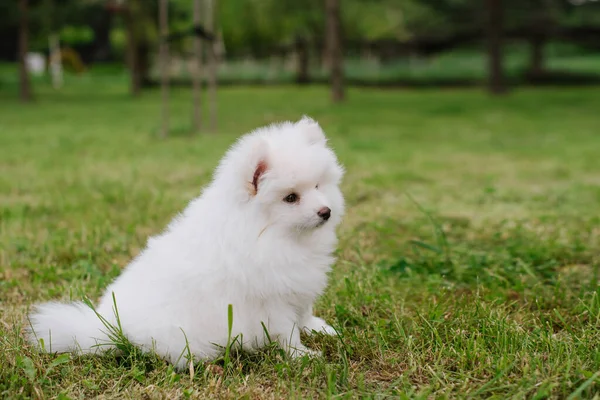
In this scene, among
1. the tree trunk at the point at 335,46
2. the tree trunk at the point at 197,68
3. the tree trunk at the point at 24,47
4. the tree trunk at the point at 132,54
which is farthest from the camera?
the tree trunk at the point at 132,54

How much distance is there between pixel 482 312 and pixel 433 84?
78.8 ft

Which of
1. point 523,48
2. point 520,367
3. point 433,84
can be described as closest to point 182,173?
point 520,367

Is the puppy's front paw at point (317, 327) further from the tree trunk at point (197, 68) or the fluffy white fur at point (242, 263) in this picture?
the tree trunk at point (197, 68)

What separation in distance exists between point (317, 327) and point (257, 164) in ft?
2.91

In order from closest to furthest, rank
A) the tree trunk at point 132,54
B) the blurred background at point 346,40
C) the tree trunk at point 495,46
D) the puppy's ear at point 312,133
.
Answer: the puppy's ear at point 312,133 < the tree trunk at point 495,46 < the tree trunk at point 132,54 < the blurred background at point 346,40

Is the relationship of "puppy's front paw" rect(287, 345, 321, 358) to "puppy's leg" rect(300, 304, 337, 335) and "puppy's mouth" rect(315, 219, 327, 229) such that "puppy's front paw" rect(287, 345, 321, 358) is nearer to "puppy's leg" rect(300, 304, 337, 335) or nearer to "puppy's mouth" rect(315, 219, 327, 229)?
"puppy's leg" rect(300, 304, 337, 335)

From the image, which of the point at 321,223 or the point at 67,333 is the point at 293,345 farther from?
the point at 67,333

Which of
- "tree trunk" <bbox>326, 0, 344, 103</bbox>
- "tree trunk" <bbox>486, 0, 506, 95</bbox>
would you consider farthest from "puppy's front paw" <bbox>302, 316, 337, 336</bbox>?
"tree trunk" <bbox>486, 0, 506, 95</bbox>

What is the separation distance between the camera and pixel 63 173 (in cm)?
678

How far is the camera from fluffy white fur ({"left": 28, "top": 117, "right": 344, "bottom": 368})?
2307mm

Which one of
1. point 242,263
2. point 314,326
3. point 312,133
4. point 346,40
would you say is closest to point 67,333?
point 242,263

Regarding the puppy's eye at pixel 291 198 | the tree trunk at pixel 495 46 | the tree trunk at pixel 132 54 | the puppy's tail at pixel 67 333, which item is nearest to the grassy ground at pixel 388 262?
the puppy's tail at pixel 67 333

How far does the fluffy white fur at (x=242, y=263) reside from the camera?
7.57 ft

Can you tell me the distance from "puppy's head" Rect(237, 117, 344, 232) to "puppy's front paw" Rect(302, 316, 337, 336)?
0.58 m
